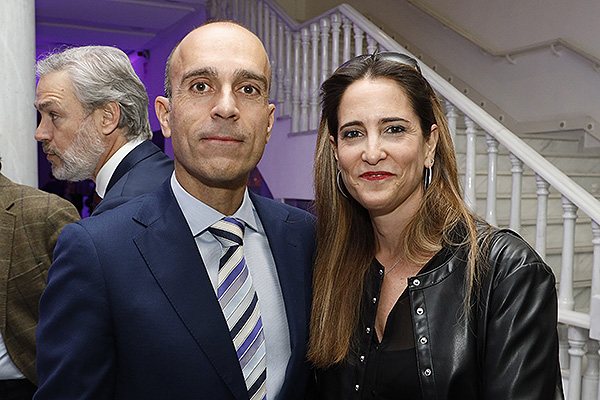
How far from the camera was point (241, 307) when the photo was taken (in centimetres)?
132

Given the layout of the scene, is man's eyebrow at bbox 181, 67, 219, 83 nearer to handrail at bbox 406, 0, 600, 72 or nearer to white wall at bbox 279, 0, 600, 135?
handrail at bbox 406, 0, 600, 72

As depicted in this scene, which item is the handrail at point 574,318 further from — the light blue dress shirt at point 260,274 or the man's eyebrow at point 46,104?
the man's eyebrow at point 46,104

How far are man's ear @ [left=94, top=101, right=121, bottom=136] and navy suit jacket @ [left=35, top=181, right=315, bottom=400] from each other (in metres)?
1.02

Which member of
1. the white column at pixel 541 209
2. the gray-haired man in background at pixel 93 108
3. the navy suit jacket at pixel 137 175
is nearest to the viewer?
the navy suit jacket at pixel 137 175

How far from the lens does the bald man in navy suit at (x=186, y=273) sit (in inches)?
45.7

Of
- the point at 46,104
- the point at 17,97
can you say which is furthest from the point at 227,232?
the point at 17,97

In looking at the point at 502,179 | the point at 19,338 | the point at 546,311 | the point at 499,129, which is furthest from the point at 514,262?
the point at 502,179

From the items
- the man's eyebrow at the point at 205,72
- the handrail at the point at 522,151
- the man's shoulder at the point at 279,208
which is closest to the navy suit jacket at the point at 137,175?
the man's shoulder at the point at 279,208

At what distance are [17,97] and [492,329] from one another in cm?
237

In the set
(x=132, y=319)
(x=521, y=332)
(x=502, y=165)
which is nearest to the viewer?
(x=132, y=319)

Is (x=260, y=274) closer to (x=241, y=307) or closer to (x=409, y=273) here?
(x=241, y=307)

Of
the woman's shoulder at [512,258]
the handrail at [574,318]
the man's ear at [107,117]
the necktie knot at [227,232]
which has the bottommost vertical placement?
the handrail at [574,318]

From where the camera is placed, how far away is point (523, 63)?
5.86 m

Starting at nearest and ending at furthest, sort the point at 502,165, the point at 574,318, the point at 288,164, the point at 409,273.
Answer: the point at 409,273 < the point at 574,318 < the point at 502,165 < the point at 288,164
